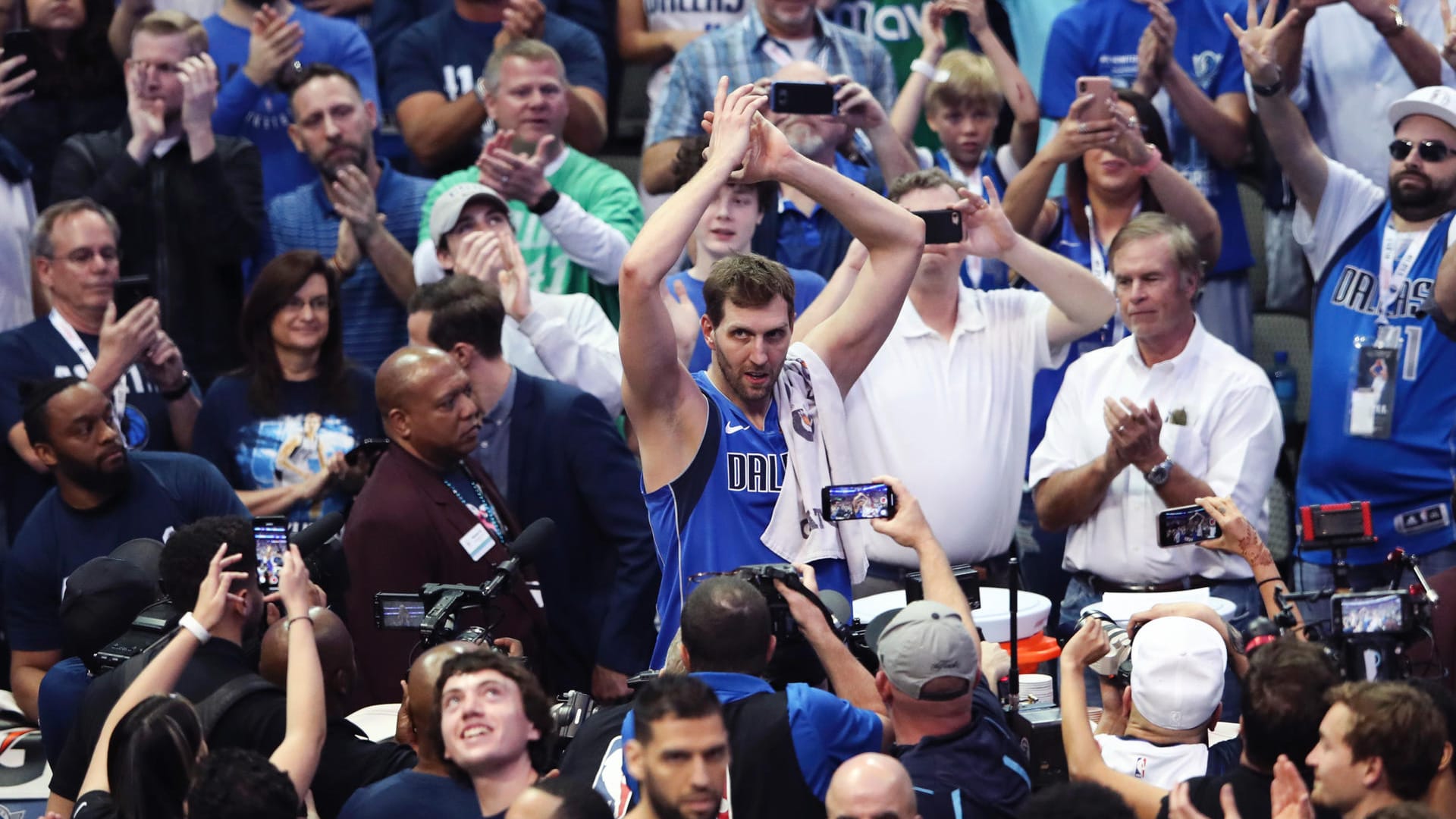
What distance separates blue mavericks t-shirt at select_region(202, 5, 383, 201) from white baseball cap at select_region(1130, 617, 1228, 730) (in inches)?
187

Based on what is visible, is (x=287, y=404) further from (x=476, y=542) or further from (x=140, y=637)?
(x=140, y=637)

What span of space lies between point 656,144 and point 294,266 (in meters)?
1.81

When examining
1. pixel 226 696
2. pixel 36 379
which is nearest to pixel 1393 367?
pixel 226 696

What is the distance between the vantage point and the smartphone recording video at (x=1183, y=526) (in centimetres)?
512

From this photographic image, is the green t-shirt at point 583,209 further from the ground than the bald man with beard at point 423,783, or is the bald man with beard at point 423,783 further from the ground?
the green t-shirt at point 583,209

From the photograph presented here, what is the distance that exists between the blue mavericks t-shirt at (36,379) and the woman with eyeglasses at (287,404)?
371 mm

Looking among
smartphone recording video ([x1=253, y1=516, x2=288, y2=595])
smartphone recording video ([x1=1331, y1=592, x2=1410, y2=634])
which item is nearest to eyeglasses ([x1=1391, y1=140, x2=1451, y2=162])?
smartphone recording video ([x1=1331, y1=592, x2=1410, y2=634])

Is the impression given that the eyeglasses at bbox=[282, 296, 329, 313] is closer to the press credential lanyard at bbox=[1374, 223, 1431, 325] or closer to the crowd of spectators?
the crowd of spectators

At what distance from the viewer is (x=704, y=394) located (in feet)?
16.1

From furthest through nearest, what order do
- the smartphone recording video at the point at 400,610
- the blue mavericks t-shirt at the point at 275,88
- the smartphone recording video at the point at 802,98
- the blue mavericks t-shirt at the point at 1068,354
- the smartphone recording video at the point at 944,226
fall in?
the blue mavericks t-shirt at the point at 275,88 < the blue mavericks t-shirt at the point at 1068,354 < the smartphone recording video at the point at 802,98 < the smartphone recording video at the point at 944,226 < the smartphone recording video at the point at 400,610

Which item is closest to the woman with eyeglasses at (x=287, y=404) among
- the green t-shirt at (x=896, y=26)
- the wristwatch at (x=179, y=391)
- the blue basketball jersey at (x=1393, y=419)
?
the wristwatch at (x=179, y=391)

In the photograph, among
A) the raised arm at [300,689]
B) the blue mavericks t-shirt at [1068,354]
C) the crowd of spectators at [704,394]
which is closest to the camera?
the crowd of spectators at [704,394]

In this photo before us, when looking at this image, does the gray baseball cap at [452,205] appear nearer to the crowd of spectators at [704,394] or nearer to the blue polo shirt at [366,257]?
the crowd of spectators at [704,394]

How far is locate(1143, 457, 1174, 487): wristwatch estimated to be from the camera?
6.07m
